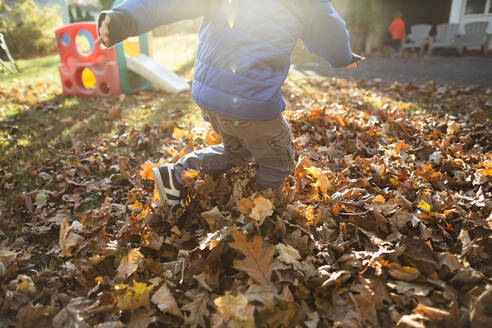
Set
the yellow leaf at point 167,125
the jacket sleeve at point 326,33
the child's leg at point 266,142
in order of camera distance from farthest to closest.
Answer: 1. the yellow leaf at point 167,125
2. the child's leg at point 266,142
3. the jacket sleeve at point 326,33

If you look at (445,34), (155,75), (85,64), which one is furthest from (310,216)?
(445,34)

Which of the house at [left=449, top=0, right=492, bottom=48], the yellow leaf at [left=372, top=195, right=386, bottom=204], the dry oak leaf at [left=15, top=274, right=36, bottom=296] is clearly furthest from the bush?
the house at [left=449, top=0, right=492, bottom=48]

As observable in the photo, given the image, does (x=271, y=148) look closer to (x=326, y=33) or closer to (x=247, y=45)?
(x=247, y=45)

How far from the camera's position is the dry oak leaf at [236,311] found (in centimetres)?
130

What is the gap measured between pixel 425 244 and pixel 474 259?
9.3 inches

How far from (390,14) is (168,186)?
19437 mm

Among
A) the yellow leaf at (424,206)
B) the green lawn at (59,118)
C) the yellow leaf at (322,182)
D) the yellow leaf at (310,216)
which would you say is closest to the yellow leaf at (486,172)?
the yellow leaf at (424,206)

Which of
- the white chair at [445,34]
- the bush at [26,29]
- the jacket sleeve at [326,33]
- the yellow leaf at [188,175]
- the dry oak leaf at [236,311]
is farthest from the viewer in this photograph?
the white chair at [445,34]

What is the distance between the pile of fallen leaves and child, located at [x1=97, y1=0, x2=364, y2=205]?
1.37ft

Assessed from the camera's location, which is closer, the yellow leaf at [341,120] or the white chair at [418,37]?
the yellow leaf at [341,120]

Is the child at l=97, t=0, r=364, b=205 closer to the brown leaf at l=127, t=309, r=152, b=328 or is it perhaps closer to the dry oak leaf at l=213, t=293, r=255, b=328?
the dry oak leaf at l=213, t=293, r=255, b=328

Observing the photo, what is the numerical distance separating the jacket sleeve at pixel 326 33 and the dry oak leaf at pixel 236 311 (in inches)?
54.2

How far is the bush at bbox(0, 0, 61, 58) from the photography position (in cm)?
1348

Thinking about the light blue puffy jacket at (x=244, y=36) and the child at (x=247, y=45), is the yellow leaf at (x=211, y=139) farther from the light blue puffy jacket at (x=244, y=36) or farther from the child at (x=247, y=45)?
the light blue puffy jacket at (x=244, y=36)
